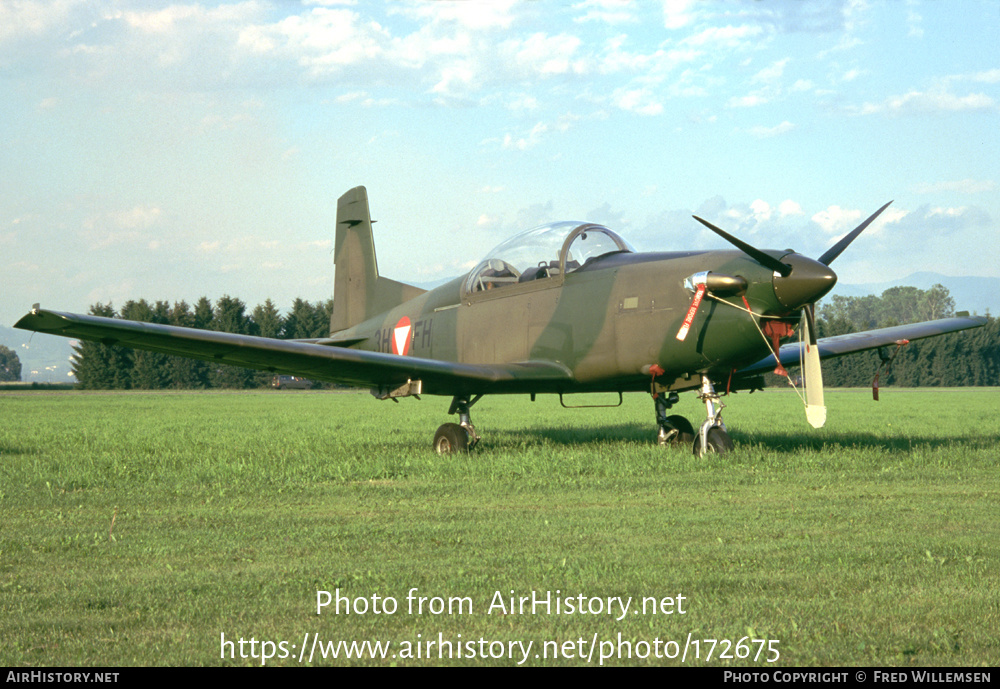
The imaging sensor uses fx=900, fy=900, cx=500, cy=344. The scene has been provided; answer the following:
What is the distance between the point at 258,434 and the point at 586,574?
13.3 metres

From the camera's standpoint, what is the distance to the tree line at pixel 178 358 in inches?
2603

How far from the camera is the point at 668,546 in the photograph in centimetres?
583

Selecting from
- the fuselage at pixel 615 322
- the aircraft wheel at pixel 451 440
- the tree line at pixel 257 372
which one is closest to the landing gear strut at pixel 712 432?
the fuselage at pixel 615 322

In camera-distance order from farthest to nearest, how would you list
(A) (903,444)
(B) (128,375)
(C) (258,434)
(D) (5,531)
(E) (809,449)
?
(B) (128,375)
(C) (258,434)
(A) (903,444)
(E) (809,449)
(D) (5,531)

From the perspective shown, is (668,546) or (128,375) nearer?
(668,546)

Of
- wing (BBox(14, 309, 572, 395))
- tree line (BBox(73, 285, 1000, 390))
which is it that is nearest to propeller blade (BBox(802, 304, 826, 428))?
wing (BBox(14, 309, 572, 395))

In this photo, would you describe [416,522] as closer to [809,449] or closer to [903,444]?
[809,449]

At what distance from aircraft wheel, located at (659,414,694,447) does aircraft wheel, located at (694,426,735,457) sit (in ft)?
5.53

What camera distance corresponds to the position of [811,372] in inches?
432

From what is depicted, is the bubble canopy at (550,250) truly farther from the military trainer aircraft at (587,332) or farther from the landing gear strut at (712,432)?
the landing gear strut at (712,432)

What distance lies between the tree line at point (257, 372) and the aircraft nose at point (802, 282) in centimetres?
5848

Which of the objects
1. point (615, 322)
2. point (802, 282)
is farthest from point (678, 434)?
point (802, 282)
